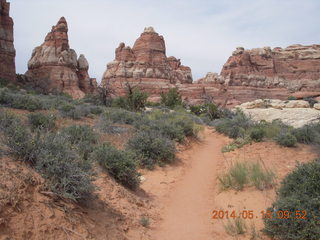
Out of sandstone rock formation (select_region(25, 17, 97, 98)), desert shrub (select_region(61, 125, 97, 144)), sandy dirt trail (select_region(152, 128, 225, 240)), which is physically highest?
sandstone rock formation (select_region(25, 17, 97, 98))

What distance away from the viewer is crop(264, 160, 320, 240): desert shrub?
329cm

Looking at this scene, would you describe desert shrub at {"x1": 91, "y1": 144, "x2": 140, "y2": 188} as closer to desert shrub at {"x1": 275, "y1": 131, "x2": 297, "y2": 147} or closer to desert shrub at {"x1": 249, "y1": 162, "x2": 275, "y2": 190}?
desert shrub at {"x1": 249, "y1": 162, "x2": 275, "y2": 190}

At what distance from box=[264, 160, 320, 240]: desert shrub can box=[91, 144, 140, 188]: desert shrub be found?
3.26 m

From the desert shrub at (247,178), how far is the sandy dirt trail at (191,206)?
520 millimetres

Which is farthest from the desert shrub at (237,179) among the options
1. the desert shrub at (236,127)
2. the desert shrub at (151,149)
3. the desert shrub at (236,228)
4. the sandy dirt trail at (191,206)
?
the desert shrub at (236,127)

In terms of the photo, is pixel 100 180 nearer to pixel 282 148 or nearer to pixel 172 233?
pixel 172 233

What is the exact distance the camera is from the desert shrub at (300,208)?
3.29m

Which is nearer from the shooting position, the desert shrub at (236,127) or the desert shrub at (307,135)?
the desert shrub at (307,135)

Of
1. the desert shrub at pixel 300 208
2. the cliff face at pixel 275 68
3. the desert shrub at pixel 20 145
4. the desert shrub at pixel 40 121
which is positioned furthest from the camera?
the cliff face at pixel 275 68

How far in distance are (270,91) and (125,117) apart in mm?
64451

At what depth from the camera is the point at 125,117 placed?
1348 cm

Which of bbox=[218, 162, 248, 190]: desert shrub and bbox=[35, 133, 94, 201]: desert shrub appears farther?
bbox=[218, 162, 248, 190]: desert shrub

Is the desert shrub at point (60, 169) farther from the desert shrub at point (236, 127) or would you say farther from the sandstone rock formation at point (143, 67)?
the sandstone rock formation at point (143, 67)

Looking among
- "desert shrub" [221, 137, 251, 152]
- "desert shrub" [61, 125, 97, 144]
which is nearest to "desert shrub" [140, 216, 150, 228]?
"desert shrub" [61, 125, 97, 144]
